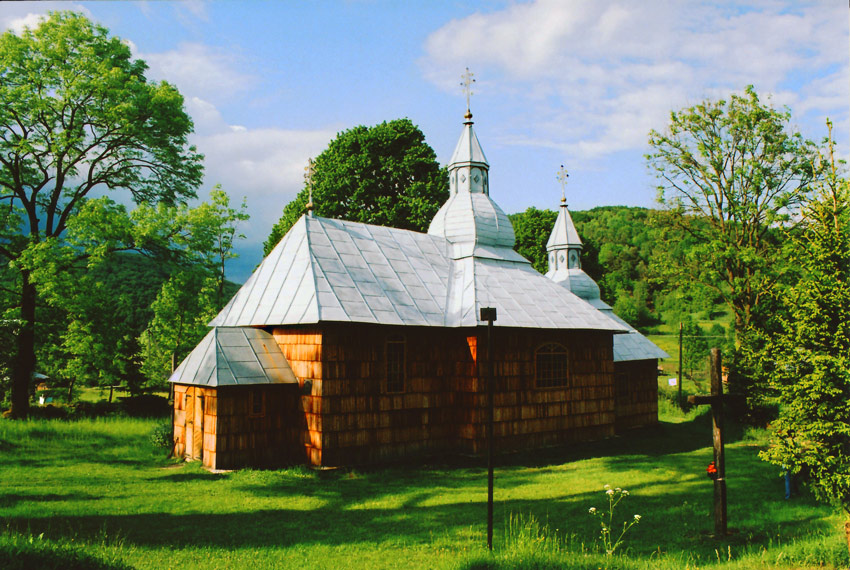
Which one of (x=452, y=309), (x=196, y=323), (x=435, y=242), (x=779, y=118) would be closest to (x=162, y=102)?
(x=196, y=323)

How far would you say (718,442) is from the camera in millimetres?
9148

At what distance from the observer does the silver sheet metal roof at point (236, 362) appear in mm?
13453

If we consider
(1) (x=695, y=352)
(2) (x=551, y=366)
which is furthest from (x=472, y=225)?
(1) (x=695, y=352)

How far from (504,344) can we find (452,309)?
1.84 metres

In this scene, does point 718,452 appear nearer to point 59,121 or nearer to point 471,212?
point 471,212

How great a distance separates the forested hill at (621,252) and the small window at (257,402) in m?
20.0

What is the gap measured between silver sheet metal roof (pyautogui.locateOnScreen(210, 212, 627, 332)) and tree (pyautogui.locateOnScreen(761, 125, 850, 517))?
319 inches

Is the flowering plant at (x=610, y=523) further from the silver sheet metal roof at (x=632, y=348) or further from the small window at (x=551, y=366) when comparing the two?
the silver sheet metal roof at (x=632, y=348)

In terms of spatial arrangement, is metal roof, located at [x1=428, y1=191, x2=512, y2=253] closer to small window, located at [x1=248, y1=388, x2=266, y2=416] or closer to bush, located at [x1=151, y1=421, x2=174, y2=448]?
small window, located at [x1=248, y1=388, x2=266, y2=416]

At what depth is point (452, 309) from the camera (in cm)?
1652

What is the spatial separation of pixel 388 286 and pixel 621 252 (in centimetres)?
6094

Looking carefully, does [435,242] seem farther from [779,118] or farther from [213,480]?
[779,118]

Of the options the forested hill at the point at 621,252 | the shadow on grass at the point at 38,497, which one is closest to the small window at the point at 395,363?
the shadow on grass at the point at 38,497

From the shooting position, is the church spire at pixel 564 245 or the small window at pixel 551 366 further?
the church spire at pixel 564 245
